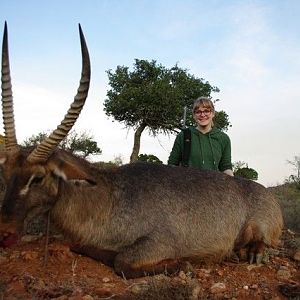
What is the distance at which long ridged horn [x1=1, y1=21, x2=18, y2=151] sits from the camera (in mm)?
5199

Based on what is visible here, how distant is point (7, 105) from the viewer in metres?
5.27

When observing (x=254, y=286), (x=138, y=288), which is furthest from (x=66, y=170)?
(x=254, y=286)

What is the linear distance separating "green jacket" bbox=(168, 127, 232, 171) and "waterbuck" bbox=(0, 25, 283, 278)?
1.51 metres

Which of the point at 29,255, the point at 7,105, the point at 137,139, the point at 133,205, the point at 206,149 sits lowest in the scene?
the point at 29,255

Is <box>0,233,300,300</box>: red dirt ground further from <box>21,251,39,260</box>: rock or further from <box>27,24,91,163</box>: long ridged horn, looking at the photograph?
<box>27,24,91,163</box>: long ridged horn

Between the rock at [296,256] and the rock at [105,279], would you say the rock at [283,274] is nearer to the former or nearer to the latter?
the rock at [296,256]

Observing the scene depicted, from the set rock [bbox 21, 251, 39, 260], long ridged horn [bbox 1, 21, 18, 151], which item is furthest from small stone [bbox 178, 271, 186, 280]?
long ridged horn [bbox 1, 21, 18, 151]

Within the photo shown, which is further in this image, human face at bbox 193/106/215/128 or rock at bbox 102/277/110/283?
human face at bbox 193/106/215/128

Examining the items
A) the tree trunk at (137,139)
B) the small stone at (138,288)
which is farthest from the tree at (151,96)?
the small stone at (138,288)

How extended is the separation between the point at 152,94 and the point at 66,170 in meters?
24.9

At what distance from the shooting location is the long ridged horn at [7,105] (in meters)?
5.20

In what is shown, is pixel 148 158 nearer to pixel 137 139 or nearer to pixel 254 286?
pixel 137 139

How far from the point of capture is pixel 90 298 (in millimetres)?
4344

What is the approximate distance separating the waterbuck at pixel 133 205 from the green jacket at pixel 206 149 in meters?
1.51
